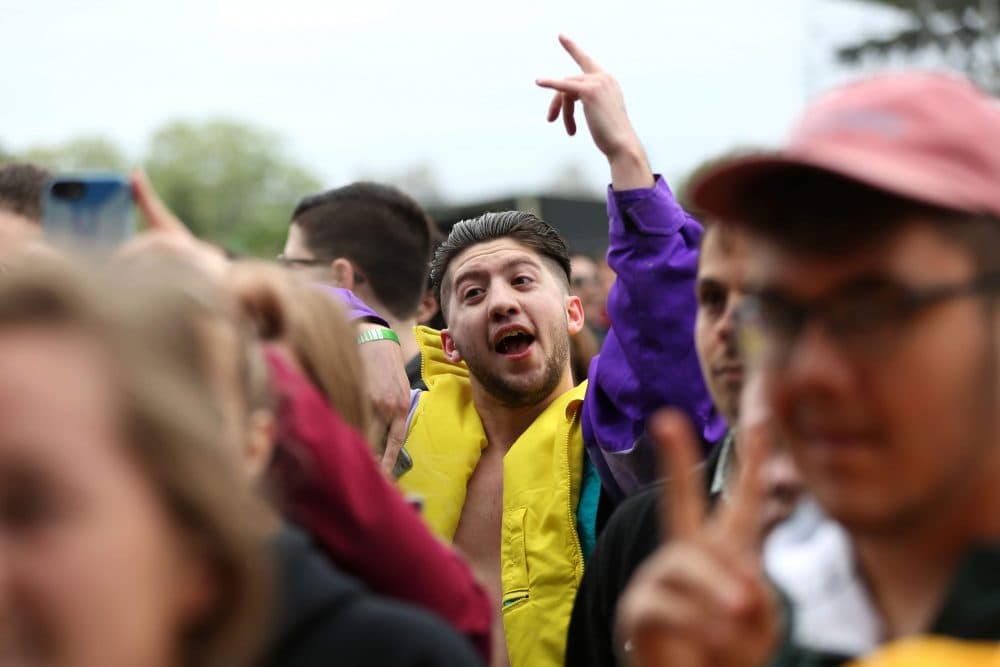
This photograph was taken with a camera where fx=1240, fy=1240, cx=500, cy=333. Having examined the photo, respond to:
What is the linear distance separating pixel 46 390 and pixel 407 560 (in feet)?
2.17

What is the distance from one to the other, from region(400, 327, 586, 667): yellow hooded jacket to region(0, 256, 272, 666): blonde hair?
167 cm

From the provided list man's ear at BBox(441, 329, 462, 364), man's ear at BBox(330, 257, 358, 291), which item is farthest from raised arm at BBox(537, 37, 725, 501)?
man's ear at BBox(330, 257, 358, 291)

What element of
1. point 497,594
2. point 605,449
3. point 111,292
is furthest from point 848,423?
point 497,594

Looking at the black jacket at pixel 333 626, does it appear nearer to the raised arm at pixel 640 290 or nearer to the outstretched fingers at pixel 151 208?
the outstretched fingers at pixel 151 208

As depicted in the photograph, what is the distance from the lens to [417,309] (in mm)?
5688

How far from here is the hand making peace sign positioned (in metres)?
1.39

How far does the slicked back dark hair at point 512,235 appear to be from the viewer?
437 centimetres

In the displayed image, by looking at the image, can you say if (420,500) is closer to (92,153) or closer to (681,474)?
(681,474)

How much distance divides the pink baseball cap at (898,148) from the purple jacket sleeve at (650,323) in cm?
164

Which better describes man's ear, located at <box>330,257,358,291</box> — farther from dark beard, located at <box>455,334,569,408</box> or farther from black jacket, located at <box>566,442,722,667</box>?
black jacket, located at <box>566,442,722,667</box>

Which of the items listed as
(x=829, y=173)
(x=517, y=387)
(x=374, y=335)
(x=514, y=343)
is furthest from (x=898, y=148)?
(x=514, y=343)

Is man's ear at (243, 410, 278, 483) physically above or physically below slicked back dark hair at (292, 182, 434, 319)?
above

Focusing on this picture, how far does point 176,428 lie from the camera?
56.9 inches

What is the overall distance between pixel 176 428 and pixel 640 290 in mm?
2076
